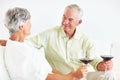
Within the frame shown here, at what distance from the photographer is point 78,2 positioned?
11.9 ft

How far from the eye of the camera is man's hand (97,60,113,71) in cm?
263

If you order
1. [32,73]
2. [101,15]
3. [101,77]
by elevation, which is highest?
[101,15]

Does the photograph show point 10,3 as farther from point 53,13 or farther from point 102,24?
point 102,24

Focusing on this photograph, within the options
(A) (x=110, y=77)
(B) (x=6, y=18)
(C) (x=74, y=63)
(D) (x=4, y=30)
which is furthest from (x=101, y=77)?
(D) (x=4, y=30)

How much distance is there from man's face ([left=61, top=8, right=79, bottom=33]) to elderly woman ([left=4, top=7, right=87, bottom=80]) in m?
0.89

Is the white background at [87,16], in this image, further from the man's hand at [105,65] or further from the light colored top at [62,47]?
the man's hand at [105,65]

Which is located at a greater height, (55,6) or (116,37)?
(55,6)

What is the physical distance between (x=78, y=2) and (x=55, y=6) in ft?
0.99

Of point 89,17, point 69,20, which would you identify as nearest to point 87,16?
point 89,17

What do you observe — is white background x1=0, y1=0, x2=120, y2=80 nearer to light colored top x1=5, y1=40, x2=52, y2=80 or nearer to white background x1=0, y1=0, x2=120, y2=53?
white background x1=0, y1=0, x2=120, y2=53

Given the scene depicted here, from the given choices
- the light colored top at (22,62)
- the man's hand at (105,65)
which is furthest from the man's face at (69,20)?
the light colored top at (22,62)

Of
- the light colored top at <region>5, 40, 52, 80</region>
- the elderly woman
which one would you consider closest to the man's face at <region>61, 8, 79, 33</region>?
the elderly woman

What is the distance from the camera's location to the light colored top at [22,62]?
1.97 metres

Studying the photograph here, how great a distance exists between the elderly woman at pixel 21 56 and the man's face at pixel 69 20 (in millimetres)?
890
